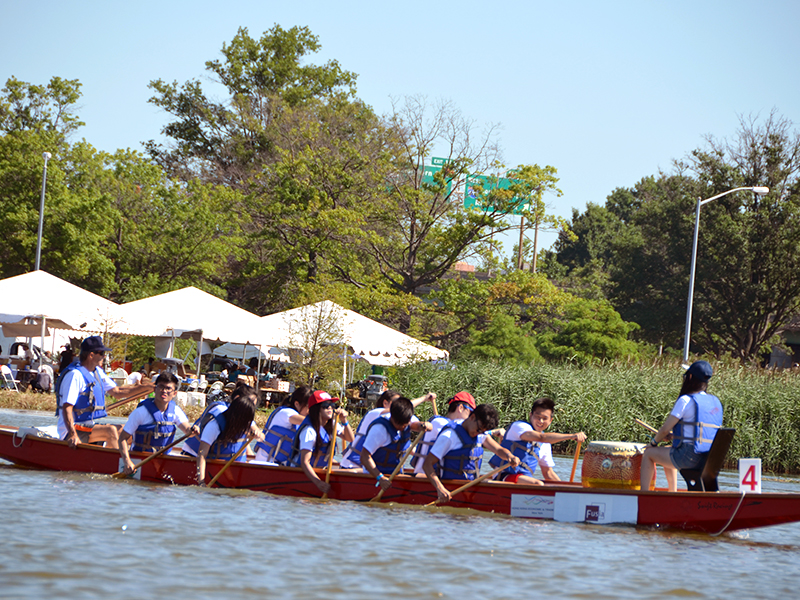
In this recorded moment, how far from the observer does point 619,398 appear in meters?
18.2

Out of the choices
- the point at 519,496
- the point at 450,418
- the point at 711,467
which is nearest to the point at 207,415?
the point at 450,418

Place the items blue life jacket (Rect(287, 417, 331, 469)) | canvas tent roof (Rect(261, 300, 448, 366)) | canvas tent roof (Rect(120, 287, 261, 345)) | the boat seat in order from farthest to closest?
canvas tent roof (Rect(261, 300, 448, 366)), canvas tent roof (Rect(120, 287, 261, 345)), blue life jacket (Rect(287, 417, 331, 469)), the boat seat

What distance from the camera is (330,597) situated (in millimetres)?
5684

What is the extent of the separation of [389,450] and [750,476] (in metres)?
3.51

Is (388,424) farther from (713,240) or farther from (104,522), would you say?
(713,240)

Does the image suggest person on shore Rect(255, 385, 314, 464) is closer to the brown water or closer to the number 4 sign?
the brown water

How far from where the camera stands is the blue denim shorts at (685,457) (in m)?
8.55

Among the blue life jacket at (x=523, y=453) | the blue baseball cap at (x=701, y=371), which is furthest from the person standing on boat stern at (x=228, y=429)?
the blue baseball cap at (x=701, y=371)

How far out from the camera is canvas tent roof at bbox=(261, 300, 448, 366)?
19875 millimetres

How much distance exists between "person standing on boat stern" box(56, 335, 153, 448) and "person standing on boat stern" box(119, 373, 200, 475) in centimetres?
35

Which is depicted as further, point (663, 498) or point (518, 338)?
point (518, 338)

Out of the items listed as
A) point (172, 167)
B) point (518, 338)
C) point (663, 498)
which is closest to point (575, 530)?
point (663, 498)

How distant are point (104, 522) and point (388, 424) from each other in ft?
9.89

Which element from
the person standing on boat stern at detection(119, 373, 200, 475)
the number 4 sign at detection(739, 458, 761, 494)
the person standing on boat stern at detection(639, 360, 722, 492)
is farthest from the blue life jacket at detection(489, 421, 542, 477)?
the person standing on boat stern at detection(119, 373, 200, 475)
